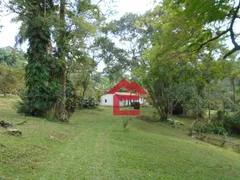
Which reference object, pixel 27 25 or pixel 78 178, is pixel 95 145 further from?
pixel 27 25

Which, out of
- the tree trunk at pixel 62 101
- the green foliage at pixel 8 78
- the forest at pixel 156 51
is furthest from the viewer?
the green foliage at pixel 8 78

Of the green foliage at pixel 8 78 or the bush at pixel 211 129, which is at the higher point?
the green foliage at pixel 8 78

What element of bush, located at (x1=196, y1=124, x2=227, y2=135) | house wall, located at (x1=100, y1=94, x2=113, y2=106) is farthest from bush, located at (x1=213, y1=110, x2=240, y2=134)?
house wall, located at (x1=100, y1=94, x2=113, y2=106)

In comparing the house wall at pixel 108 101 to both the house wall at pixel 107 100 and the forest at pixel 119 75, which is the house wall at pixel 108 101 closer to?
the house wall at pixel 107 100

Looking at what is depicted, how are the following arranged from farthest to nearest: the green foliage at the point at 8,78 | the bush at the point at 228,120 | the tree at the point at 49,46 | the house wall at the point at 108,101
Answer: the house wall at the point at 108,101 < the green foliage at the point at 8,78 < the bush at the point at 228,120 < the tree at the point at 49,46

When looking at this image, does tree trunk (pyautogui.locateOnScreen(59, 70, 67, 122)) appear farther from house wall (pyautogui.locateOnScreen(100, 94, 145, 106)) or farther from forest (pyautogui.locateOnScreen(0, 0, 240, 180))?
house wall (pyautogui.locateOnScreen(100, 94, 145, 106))

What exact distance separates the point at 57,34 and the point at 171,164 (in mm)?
8205

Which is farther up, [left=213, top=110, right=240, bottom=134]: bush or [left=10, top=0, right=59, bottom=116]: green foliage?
[left=10, top=0, right=59, bottom=116]: green foliage

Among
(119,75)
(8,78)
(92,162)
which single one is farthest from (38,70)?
(8,78)

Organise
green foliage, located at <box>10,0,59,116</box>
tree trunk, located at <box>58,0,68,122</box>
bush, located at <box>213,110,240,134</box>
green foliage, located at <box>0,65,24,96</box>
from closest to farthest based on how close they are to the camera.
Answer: green foliage, located at <box>10,0,59,116</box> < tree trunk, located at <box>58,0,68,122</box> < bush, located at <box>213,110,240,134</box> < green foliage, located at <box>0,65,24,96</box>

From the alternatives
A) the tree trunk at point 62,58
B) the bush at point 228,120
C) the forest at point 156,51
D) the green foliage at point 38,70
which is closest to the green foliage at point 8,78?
the forest at point 156,51

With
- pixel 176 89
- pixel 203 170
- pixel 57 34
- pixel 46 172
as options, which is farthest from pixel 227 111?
pixel 46 172

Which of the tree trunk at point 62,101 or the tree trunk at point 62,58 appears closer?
the tree trunk at point 62,58

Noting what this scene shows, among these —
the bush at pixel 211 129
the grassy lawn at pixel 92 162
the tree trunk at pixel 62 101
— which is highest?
the tree trunk at pixel 62 101
